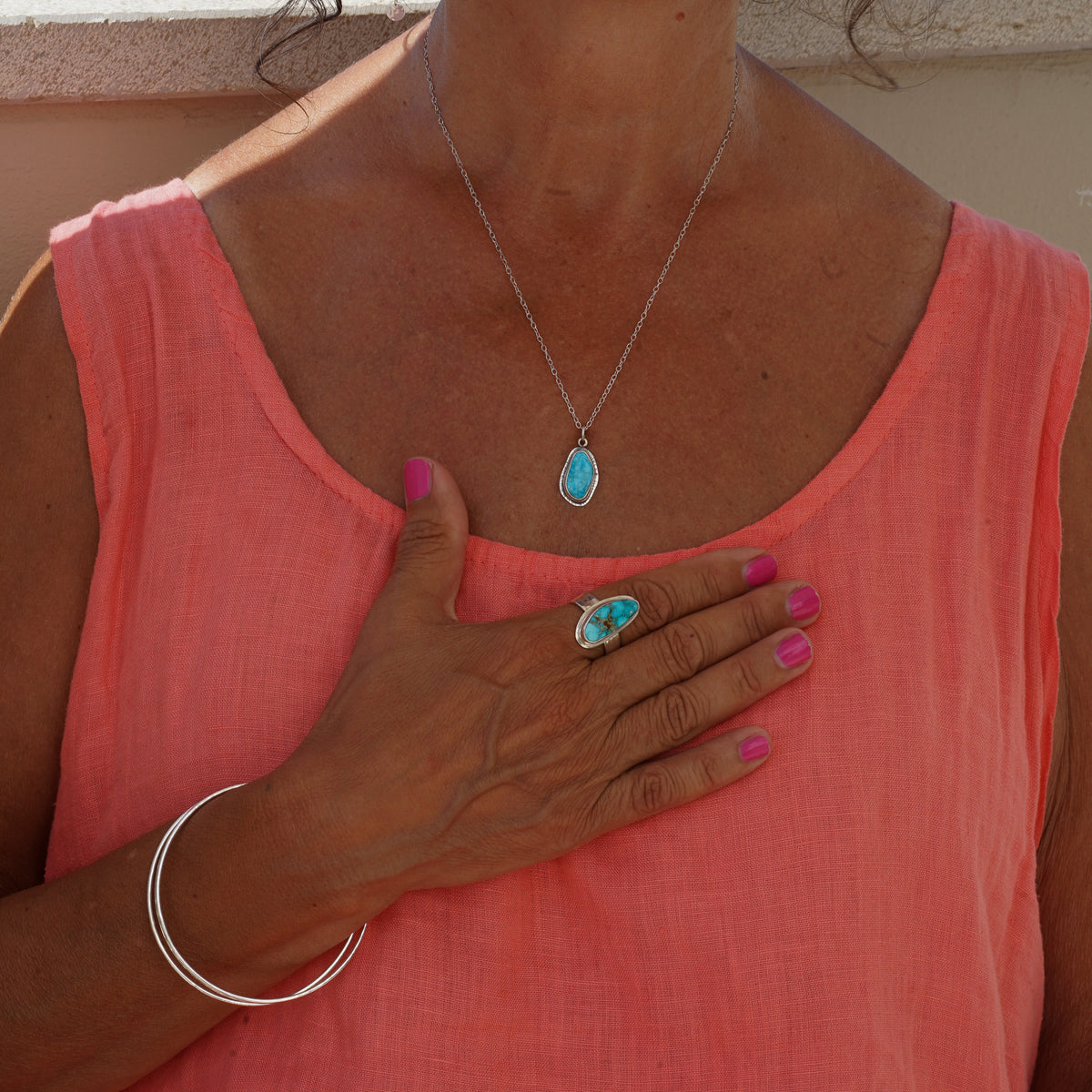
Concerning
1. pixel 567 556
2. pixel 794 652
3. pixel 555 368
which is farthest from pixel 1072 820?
pixel 555 368

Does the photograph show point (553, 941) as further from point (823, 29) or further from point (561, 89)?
point (823, 29)

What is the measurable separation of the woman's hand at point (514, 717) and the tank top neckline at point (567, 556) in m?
0.05

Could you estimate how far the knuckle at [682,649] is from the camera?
1201 millimetres

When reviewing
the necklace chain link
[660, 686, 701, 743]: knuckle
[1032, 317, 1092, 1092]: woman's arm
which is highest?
the necklace chain link

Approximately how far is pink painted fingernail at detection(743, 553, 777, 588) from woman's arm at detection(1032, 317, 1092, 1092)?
39cm

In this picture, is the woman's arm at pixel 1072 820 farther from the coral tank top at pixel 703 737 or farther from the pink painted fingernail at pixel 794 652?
the pink painted fingernail at pixel 794 652

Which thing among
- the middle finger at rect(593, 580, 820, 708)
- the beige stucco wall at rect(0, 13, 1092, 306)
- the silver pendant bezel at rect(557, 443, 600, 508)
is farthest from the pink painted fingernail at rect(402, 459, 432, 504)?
the beige stucco wall at rect(0, 13, 1092, 306)

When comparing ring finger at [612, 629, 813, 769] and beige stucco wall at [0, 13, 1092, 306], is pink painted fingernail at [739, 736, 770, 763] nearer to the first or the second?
ring finger at [612, 629, 813, 769]

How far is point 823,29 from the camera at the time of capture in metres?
1.78

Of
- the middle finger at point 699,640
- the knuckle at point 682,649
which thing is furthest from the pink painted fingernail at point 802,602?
A: the knuckle at point 682,649

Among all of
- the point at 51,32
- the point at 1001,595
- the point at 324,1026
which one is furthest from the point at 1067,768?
the point at 51,32

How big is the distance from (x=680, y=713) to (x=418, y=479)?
37cm

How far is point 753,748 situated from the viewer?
118 centimetres

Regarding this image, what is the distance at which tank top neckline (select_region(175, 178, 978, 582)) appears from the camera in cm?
125
